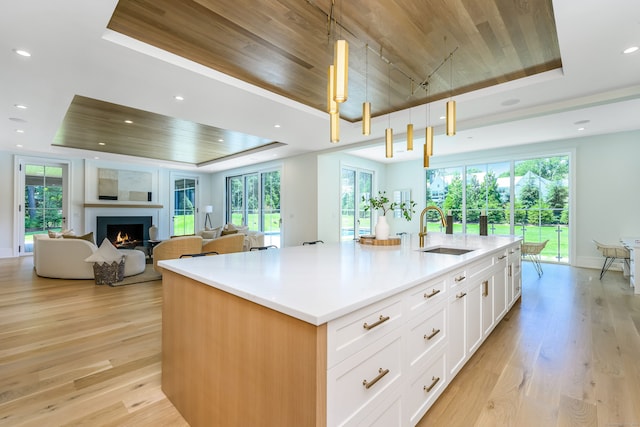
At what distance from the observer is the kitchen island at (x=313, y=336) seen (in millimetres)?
984

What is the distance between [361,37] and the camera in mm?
2543

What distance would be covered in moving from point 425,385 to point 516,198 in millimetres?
6858

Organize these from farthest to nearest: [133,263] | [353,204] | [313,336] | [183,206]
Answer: [183,206] < [353,204] < [133,263] < [313,336]

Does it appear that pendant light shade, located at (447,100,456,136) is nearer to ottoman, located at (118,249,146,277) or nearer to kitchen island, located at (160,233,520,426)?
kitchen island, located at (160,233,520,426)

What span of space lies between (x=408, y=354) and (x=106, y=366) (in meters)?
2.24

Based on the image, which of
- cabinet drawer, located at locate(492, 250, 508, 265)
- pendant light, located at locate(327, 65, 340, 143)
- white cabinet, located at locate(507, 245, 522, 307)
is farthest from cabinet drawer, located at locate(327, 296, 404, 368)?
white cabinet, located at locate(507, 245, 522, 307)

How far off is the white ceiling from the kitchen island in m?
1.98

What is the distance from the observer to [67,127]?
16.5 ft

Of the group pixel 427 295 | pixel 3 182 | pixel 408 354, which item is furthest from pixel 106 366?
pixel 3 182

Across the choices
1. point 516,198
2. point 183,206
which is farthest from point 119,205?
point 516,198

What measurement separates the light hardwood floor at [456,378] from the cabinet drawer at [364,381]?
0.64 m

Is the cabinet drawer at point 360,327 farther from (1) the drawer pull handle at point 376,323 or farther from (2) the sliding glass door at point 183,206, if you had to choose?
(2) the sliding glass door at point 183,206

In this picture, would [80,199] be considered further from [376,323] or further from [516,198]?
[516,198]

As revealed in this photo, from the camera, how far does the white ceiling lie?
2098 millimetres
